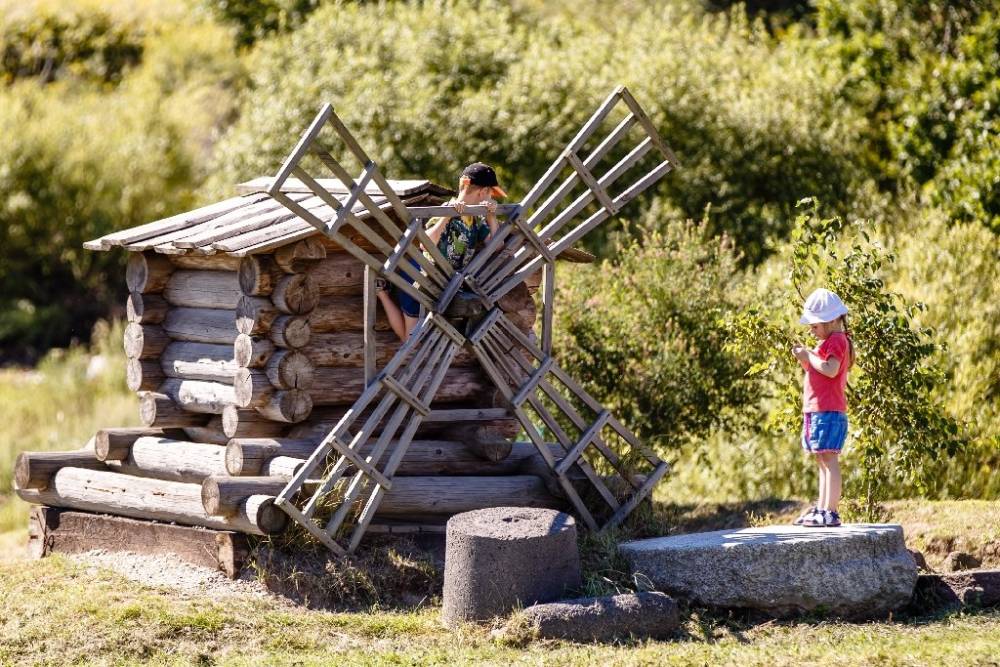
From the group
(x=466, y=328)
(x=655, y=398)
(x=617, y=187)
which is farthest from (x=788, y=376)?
(x=617, y=187)

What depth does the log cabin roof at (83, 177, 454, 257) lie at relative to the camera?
9.06 metres

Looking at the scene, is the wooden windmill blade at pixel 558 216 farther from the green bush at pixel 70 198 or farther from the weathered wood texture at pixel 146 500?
the green bush at pixel 70 198

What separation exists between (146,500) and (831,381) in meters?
4.71

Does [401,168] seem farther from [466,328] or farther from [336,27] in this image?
[466,328]

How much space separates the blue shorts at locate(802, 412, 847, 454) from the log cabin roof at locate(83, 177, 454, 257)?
3074mm

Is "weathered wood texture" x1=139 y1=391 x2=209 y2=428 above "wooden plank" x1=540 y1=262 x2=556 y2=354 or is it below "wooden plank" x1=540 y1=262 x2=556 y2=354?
below

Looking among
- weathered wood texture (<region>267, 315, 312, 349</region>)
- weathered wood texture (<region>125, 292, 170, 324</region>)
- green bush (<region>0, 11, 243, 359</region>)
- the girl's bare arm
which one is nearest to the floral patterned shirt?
weathered wood texture (<region>267, 315, 312, 349</region>)

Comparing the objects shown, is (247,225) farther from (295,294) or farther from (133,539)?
(133,539)

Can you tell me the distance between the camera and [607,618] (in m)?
7.88

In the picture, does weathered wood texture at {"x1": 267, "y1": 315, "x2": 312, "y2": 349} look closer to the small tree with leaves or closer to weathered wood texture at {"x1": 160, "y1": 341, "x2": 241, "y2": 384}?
weathered wood texture at {"x1": 160, "y1": 341, "x2": 241, "y2": 384}

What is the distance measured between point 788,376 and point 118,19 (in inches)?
839

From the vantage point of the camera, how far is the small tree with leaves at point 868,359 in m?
9.79

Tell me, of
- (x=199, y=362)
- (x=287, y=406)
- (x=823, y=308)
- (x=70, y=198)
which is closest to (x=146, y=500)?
(x=199, y=362)

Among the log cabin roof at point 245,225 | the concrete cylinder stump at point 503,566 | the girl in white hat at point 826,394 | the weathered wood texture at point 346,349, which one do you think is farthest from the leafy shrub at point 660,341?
the concrete cylinder stump at point 503,566
